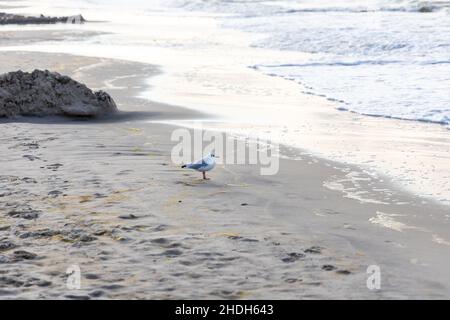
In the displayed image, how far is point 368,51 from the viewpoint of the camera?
18.9 metres

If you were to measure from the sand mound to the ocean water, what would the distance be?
3723 millimetres

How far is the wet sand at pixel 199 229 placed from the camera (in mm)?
4230

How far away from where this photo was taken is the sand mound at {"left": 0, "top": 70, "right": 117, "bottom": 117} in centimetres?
976

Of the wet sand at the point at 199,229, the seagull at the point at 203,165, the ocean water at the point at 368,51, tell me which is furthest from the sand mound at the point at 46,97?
the seagull at the point at 203,165

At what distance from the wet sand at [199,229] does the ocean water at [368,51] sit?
4.27 m

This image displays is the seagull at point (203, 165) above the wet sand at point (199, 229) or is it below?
above

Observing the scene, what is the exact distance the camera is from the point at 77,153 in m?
7.49

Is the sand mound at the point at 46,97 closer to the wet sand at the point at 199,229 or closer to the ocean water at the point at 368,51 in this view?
the wet sand at the point at 199,229

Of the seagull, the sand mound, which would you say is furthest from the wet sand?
the sand mound

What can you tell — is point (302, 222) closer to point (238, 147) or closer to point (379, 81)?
point (238, 147)

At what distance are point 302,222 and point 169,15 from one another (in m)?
30.1

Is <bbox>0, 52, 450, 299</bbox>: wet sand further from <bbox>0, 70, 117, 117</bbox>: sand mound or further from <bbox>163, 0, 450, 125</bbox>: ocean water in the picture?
<bbox>163, 0, 450, 125</bbox>: ocean water
